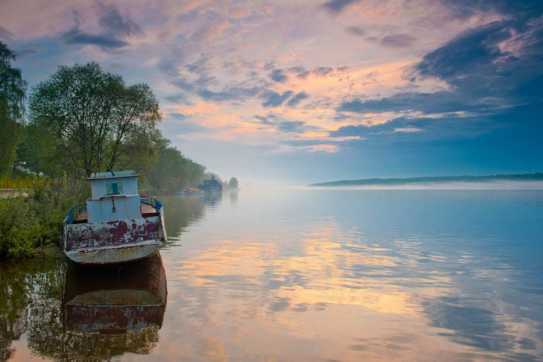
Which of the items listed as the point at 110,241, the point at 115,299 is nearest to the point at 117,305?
the point at 115,299

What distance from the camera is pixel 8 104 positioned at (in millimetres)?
47938

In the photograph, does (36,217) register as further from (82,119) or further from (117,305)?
(82,119)

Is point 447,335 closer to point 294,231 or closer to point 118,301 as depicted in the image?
point 118,301

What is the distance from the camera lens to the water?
9.59 meters

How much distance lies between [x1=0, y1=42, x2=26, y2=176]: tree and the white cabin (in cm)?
3426

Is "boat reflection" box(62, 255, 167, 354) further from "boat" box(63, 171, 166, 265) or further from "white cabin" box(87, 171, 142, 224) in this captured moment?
"white cabin" box(87, 171, 142, 224)

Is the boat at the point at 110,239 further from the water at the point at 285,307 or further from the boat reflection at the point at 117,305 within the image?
the water at the point at 285,307

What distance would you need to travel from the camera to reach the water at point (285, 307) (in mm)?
9594

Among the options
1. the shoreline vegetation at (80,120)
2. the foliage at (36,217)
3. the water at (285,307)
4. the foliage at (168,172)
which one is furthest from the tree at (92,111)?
the foliage at (168,172)

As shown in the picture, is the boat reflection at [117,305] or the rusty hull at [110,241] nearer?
the boat reflection at [117,305]

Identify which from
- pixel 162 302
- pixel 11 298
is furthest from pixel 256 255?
pixel 11 298

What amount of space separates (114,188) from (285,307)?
485 inches

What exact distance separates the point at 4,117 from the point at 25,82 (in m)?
5.74

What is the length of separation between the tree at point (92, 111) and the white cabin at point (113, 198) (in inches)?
1347
